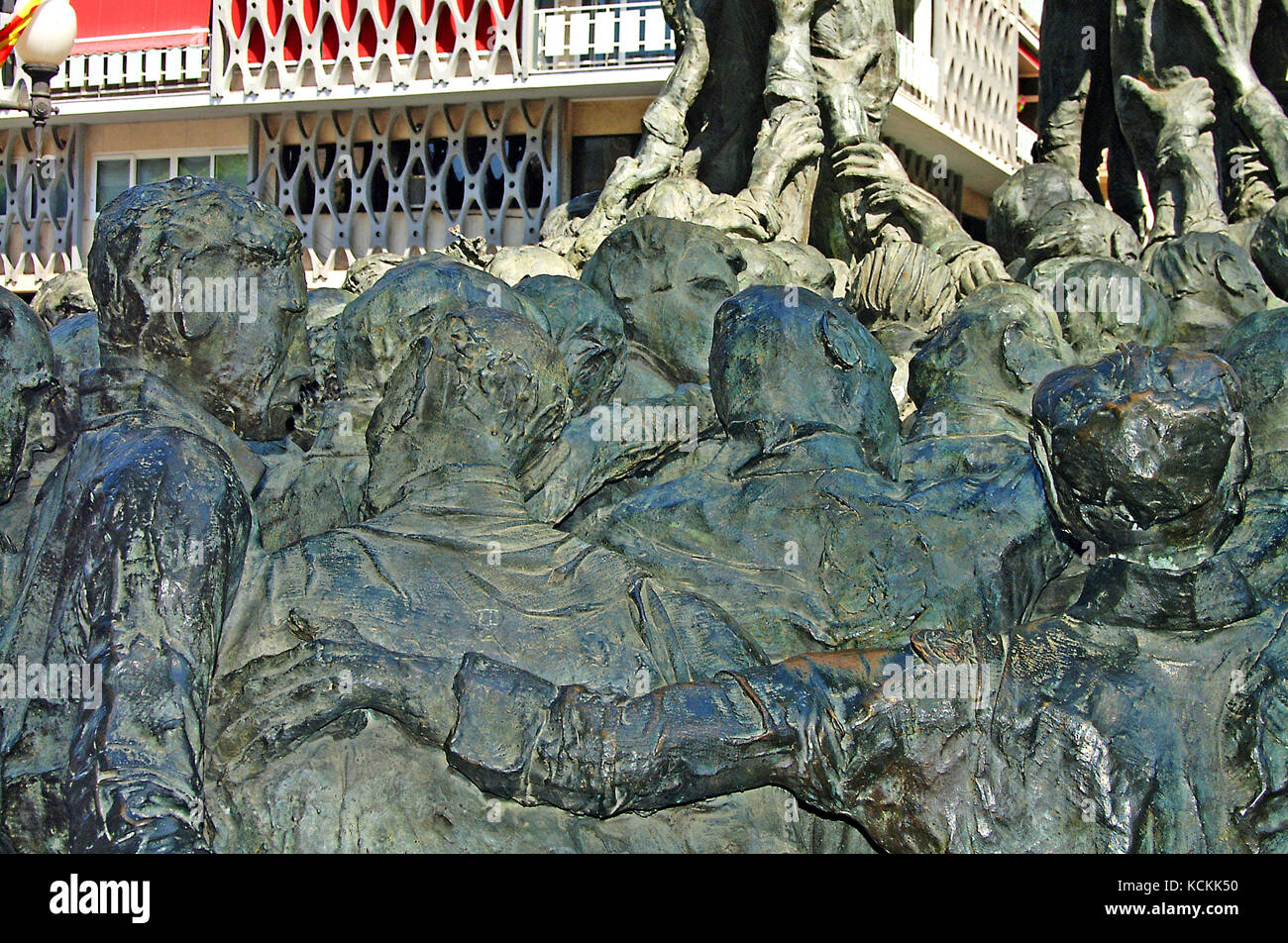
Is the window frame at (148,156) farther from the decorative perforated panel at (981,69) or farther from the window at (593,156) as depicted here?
the decorative perforated panel at (981,69)

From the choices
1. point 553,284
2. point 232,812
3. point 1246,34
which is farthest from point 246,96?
point 232,812

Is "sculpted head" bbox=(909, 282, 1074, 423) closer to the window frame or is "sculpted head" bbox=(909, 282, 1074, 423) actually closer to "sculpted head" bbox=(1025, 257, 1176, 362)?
"sculpted head" bbox=(1025, 257, 1176, 362)

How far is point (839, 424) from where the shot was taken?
3727 millimetres

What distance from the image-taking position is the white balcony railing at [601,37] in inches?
980

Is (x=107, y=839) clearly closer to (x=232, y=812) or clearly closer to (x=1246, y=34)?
(x=232, y=812)

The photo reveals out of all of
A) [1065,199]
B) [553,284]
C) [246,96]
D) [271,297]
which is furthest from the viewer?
[246,96]

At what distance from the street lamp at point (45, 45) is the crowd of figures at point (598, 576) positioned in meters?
7.75

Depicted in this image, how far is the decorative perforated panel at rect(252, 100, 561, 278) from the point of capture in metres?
26.1

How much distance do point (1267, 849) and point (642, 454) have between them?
1.79 meters

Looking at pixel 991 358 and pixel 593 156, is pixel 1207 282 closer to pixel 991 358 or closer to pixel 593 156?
pixel 991 358

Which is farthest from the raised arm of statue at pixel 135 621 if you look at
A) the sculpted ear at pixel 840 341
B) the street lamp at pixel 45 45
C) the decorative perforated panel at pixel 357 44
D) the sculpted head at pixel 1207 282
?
the decorative perforated panel at pixel 357 44

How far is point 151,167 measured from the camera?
96.5 ft

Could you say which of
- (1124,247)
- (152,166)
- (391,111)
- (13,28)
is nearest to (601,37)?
(391,111)
